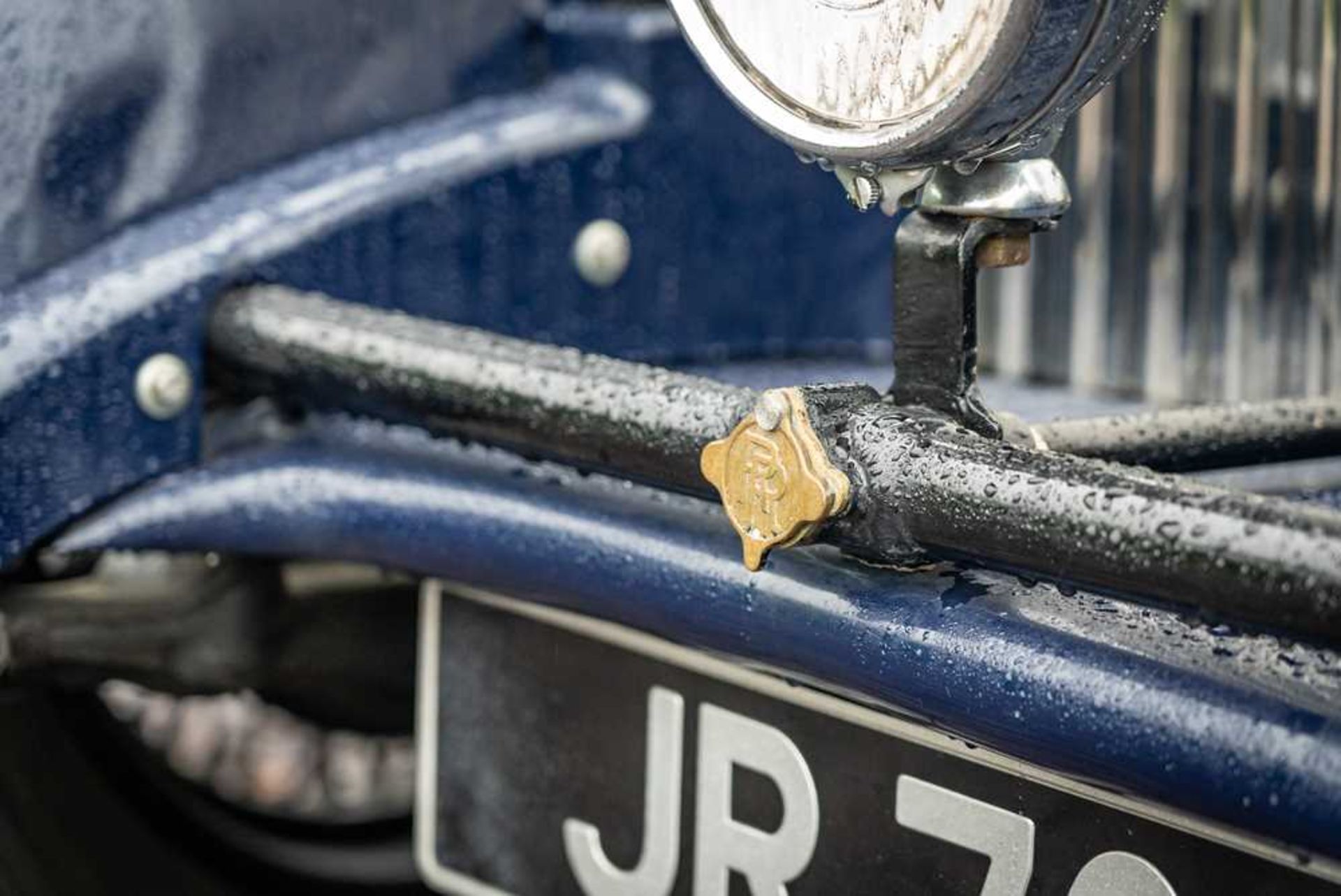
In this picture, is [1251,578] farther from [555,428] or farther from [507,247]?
[507,247]

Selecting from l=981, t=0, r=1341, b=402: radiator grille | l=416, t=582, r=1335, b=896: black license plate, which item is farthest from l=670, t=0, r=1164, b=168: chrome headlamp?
l=981, t=0, r=1341, b=402: radiator grille

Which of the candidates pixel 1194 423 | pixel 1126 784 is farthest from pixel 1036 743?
pixel 1194 423

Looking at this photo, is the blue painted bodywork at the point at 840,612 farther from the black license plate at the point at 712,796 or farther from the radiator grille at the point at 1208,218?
the radiator grille at the point at 1208,218

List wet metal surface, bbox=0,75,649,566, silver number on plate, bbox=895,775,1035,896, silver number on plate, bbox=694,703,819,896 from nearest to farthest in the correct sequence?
silver number on plate, bbox=895,775,1035,896, silver number on plate, bbox=694,703,819,896, wet metal surface, bbox=0,75,649,566

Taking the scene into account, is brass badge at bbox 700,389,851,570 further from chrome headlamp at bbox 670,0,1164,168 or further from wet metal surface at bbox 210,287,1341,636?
chrome headlamp at bbox 670,0,1164,168

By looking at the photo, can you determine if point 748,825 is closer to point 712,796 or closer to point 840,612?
point 712,796
